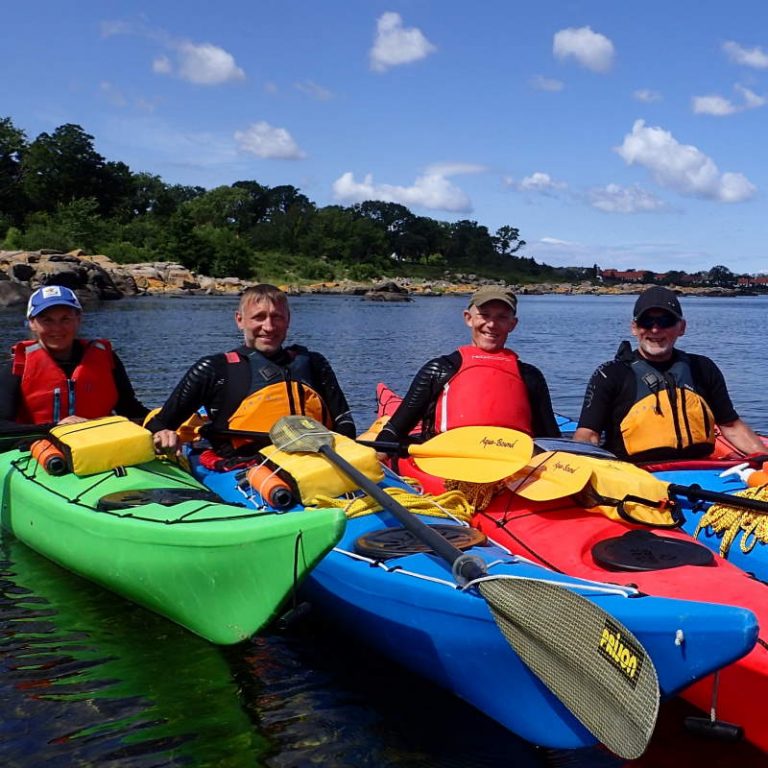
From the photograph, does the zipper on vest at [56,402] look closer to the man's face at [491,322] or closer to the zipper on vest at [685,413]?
the man's face at [491,322]

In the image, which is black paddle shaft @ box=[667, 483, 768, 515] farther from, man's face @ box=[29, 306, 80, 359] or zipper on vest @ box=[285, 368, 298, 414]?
man's face @ box=[29, 306, 80, 359]

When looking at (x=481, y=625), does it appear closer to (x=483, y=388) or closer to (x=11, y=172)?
(x=483, y=388)

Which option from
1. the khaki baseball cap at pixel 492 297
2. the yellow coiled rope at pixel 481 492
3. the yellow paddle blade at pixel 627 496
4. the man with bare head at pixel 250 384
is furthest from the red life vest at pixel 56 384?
the yellow paddle blade at pixel 627 496

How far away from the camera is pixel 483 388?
14.6 feet

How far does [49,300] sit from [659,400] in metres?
3.61

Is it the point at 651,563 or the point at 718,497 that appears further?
the point at 718,497

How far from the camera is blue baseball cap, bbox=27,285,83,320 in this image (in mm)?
4980

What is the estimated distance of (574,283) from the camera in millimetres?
119875

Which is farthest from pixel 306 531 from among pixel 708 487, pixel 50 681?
pixel 708 487

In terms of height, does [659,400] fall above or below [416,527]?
above

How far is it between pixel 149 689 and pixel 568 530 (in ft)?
6.19

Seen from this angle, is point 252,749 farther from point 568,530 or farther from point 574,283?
point 574,283

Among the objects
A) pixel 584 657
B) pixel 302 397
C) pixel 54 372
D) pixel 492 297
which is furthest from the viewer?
pixel 54 372

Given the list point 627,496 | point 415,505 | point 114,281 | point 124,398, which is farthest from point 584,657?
point 114,281
